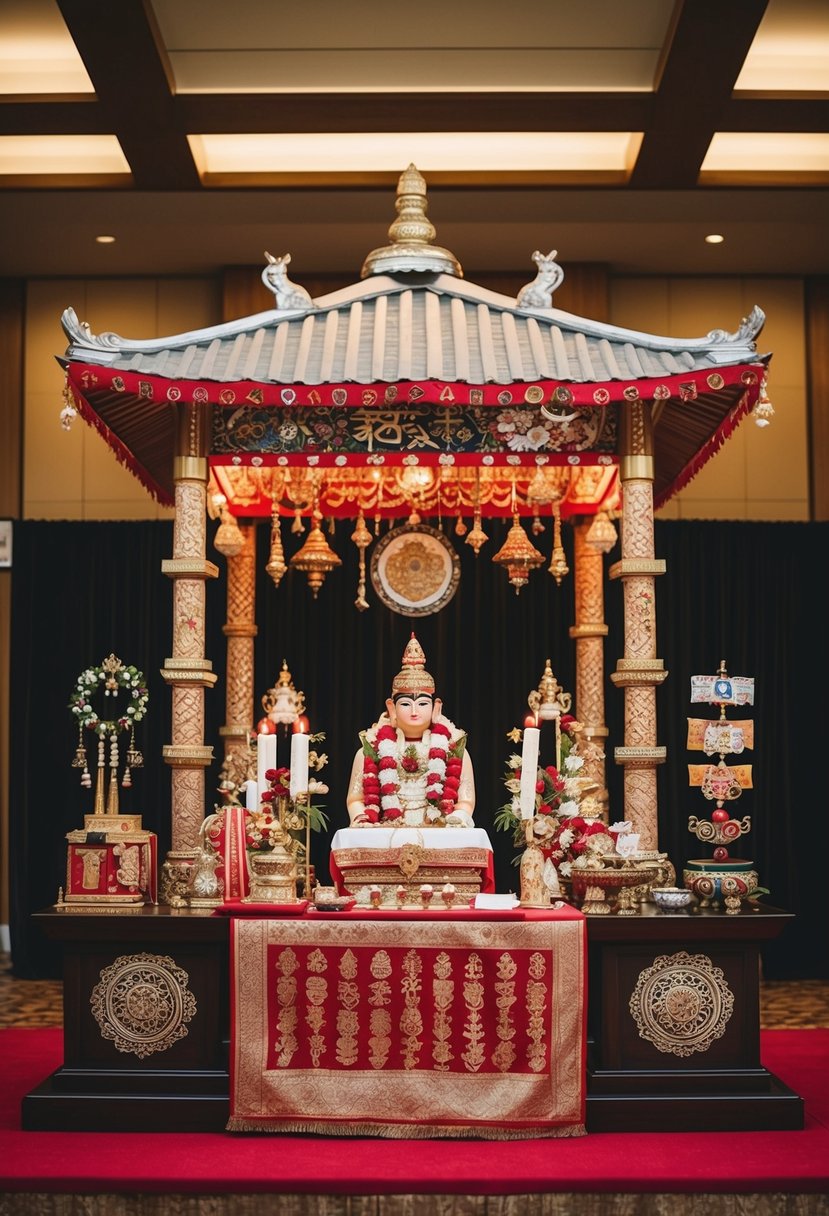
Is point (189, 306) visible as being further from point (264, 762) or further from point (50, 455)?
point (264, 762)

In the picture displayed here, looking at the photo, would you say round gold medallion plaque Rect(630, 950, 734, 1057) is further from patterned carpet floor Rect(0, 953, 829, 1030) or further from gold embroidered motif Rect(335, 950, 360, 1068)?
patterned carpet floor Rect(0, 953, 829, 1030)

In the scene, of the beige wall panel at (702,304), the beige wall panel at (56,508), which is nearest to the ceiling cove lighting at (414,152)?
the beige wall panel at (702,304)

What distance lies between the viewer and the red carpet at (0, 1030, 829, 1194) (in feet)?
14.4

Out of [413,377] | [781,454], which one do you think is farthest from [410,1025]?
[781,454]

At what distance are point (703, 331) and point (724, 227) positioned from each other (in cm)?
89

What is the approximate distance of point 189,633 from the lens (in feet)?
19.6

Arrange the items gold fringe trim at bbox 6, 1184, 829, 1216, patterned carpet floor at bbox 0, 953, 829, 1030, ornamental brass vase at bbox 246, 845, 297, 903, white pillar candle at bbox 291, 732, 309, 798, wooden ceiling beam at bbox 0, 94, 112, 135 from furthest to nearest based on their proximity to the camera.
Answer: wooden ceiling beam at bbox 0, 94, 112, 135
patterned carpet floor at bbox 0, 953, 829, 1030
white pillar candle at bbox 291, 732, 309, 798
ornamental brass vase at bbox 246, 845, 297, 903
gold fringe trim at bbox 6, 1184, 829, 1216

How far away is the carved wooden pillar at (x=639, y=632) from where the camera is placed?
19.6 feet

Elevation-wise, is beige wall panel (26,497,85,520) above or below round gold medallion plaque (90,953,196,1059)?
above

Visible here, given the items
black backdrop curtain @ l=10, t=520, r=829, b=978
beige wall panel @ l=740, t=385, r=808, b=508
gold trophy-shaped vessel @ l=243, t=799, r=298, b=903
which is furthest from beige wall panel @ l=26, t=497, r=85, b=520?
gold trophy-shaped vessel @ l=243, t=799, r=298, b=903

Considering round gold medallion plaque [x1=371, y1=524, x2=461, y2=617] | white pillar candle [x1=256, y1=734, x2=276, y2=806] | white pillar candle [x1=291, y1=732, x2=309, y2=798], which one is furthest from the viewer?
round gold medallion plaque [x1=371, y1=524, x2=461, y2=617]

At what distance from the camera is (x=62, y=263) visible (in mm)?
9312

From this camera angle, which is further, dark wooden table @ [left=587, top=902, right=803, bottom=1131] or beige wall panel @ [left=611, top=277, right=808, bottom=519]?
beige wall panel @ [left=611, top=277, right=808, bottom=519]

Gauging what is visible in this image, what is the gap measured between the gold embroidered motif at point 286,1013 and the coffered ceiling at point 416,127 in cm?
464
